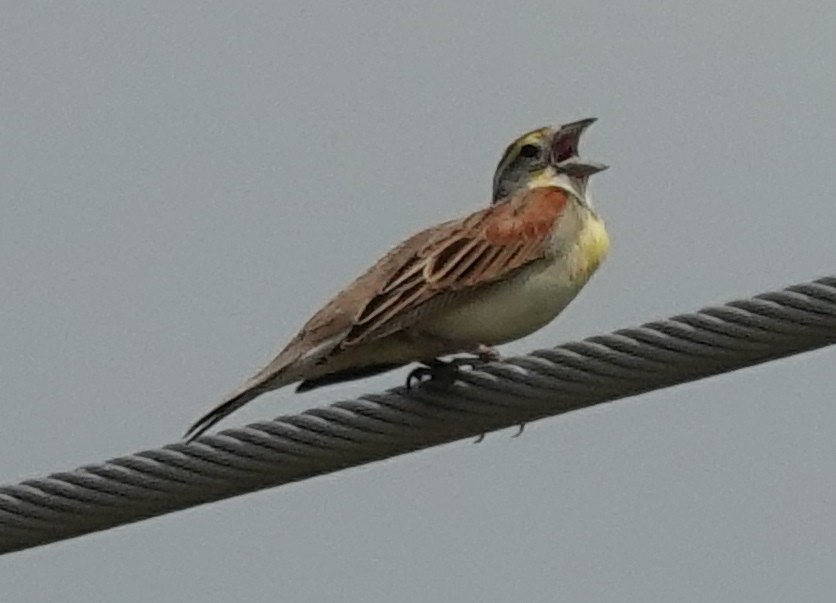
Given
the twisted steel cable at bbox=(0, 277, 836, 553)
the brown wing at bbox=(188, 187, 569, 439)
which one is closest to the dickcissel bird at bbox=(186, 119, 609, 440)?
the brown wing at bbox=(188, 187, 569, 439)

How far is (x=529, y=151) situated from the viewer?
15047mm

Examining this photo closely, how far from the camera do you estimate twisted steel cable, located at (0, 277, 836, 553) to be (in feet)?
37.2

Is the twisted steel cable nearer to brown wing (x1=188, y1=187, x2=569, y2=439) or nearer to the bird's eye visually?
brown wing (x1=188, y1=187, x2=569, y2=439)

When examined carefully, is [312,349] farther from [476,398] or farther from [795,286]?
[795,286]

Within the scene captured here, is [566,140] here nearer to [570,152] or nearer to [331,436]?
[570,152]

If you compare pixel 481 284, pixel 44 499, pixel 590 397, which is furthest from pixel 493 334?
pixel 44 499

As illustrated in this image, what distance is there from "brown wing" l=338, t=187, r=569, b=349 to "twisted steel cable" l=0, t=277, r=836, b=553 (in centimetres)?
112

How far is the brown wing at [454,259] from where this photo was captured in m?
12.9

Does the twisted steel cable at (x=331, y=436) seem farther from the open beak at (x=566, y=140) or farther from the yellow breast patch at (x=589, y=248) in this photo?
the open beak at (x=566, y=140)

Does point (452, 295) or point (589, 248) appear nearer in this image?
point (452, 295)

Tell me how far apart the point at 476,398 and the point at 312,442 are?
0.83 meters

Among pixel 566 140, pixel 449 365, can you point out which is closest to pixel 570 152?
pixel 566 140

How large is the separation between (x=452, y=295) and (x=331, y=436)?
1660 millimetres

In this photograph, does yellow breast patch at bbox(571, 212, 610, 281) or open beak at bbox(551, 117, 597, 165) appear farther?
open beak at bbox(551, 117, 597, 165)
